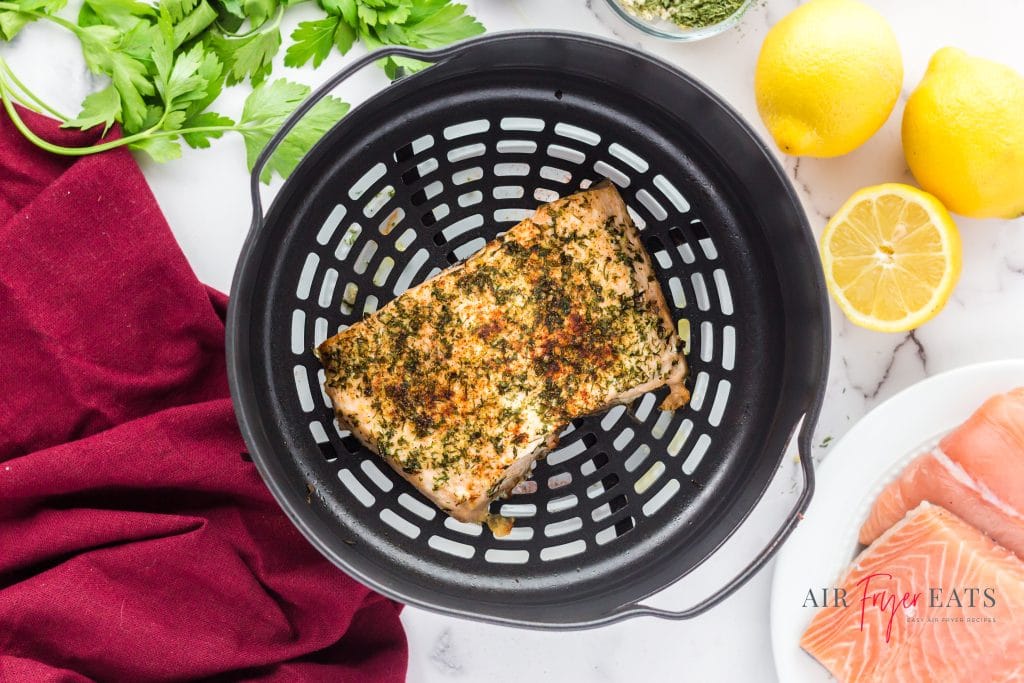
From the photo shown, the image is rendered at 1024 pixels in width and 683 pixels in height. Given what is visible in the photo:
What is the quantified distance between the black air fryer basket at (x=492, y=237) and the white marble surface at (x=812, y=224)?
10.4 inches

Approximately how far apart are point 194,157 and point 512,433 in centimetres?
90

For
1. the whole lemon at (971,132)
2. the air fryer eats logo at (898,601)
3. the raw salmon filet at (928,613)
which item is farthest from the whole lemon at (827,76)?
the air fryer eats logo at (898,601)

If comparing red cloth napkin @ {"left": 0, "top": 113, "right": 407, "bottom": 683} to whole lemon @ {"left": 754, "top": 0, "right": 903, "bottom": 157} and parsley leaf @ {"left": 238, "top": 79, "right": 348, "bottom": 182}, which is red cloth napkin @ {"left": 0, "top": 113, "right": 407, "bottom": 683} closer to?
parsley leaf @ {"left": 238, "top": 79, "right": 348, "bottom": 182}

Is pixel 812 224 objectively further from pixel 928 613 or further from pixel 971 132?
pixel 928 613

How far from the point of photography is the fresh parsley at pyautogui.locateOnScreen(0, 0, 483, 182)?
1.69m

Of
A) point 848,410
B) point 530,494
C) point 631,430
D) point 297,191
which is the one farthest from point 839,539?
point 297,191

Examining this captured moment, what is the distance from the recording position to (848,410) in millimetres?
1938

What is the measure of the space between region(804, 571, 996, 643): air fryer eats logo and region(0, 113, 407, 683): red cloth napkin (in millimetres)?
1030

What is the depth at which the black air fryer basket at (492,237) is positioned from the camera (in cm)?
148

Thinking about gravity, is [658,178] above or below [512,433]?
above

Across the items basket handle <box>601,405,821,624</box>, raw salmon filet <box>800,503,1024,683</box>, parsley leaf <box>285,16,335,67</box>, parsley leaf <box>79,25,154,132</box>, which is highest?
parsley leaf <box>285,16,335,67</box>

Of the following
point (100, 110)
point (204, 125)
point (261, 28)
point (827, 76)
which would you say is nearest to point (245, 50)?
point (261, 28)

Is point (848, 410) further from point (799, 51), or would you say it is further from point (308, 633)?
point (308, 633)

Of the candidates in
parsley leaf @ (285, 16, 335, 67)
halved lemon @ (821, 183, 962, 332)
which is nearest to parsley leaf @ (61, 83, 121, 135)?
parsley leaf @ (285, 16, 335, 67)
